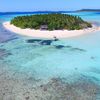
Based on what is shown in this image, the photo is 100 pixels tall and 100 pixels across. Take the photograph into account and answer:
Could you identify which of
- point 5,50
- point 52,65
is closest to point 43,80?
point 52,65

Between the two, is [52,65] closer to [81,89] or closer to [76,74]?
[76,74]

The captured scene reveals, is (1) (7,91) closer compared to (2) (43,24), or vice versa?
(1) (7,91)

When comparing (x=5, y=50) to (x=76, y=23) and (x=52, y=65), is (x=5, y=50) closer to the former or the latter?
(x=52, y=65)

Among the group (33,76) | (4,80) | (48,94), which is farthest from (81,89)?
(4,80)

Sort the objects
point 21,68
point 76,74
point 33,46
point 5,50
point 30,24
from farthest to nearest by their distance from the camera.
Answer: point 30,24
point 33,46
point 5,50
point 21,68
point 76,74

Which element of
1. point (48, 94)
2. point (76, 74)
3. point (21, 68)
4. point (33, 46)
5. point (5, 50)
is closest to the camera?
point (48, 94)

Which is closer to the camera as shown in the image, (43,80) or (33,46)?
(43,80)
